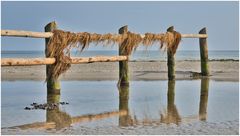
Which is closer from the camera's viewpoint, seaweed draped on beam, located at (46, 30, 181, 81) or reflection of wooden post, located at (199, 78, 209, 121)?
reflection of wooden post, located at (199, 78, 209, 121)

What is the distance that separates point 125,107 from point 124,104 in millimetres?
438

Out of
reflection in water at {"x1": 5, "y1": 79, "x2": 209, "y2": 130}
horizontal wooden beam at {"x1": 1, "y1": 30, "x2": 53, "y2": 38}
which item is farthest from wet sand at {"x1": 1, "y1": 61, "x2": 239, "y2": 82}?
reflection in water at {"x1": 5, "y1": 79, "x2": 209, "y2": 130}

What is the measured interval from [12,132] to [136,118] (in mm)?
1996

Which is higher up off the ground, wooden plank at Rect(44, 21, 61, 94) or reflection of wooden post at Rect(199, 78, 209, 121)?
wooden plank at Rect(44, 21, 61, 94)

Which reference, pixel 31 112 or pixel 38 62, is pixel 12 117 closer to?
pixel 31 112

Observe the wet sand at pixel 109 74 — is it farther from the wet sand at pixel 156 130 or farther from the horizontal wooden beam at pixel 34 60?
the wet sand at pixel 156 130

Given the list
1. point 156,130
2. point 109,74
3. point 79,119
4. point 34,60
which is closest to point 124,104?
point 79,119

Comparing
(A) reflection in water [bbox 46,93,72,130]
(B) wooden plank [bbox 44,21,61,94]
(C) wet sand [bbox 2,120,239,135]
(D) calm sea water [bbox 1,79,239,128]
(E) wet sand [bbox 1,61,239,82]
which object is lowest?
(C) wet sand [bbox 2,120,239,135]

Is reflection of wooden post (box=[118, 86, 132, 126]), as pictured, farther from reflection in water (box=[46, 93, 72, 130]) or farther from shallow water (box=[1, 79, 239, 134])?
reflection in water (box=[46, 93, 72, 130])

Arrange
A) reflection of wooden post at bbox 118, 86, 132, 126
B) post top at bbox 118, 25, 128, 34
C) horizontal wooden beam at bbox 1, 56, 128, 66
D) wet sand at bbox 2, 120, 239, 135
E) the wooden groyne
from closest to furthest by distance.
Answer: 1. wet sand at bbox 2, 120, 239, 135
2. reflection of wooden post at bbox 118, 86, 132, 126
3. horizontal wooden beam at bbox 1, 56, 128, 66
4. the wooden groyne
5. post top at bbox 118, 25, 128, 34

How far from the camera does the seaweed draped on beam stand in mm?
9805

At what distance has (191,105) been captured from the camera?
852cm

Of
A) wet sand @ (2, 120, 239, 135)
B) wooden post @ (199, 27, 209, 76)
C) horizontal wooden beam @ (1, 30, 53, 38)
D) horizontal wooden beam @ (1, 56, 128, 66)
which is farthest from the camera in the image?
wooden post @ (199, 27, 209, 76)

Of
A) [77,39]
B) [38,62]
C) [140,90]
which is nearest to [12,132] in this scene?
[38,62]
